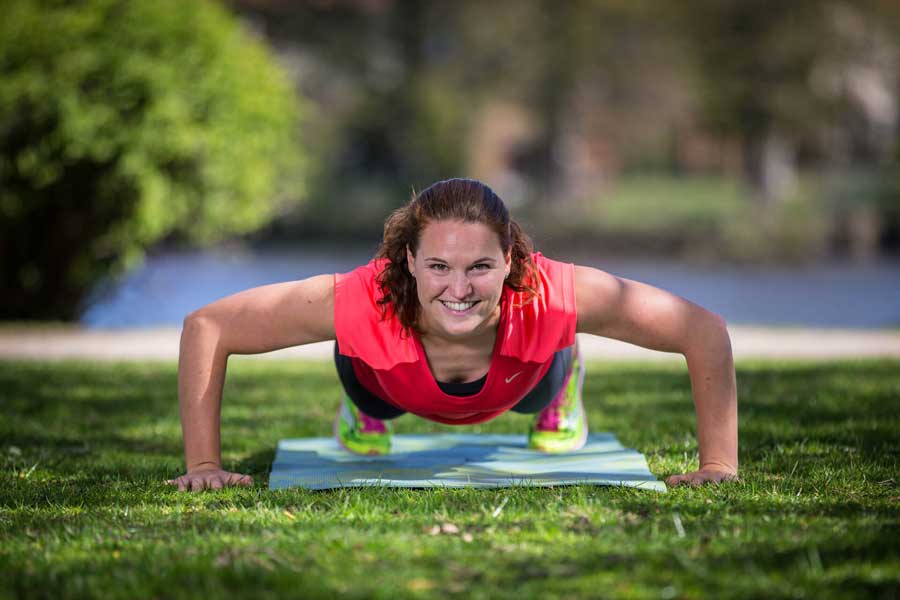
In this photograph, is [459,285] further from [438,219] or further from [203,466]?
[203,466]

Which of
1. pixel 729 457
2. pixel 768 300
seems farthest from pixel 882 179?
pixel 729 457

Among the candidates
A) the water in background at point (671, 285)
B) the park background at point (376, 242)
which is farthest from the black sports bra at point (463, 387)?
the water in background at point (671, 285)

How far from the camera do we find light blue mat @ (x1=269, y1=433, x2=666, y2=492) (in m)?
3.96

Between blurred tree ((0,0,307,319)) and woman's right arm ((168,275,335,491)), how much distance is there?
6429 millimetres

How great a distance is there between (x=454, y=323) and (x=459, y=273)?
176 millimetres

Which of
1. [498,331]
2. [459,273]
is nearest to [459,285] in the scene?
[459,273]

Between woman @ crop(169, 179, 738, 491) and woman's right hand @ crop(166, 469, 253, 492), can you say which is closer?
woman @ crop(169, 179, 738, 491)

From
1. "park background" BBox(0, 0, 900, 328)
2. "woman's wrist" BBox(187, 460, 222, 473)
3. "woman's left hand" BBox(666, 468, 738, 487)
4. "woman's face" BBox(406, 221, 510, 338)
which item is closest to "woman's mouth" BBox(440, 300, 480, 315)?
"woman's face" BBox(406, 221, 510, 338)

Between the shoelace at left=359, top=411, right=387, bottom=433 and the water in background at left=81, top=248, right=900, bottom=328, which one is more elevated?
the water in background at left=81, top=248, right=900, bottom=328

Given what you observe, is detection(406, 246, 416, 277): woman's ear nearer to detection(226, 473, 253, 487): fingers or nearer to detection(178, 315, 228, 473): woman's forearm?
detection(178, 315, 228, 473): woman's forearm

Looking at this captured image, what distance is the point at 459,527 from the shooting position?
323cm

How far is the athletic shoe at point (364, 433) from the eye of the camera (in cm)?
477

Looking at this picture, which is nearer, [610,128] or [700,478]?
[700,478]

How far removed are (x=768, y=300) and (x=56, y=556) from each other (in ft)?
52.8
